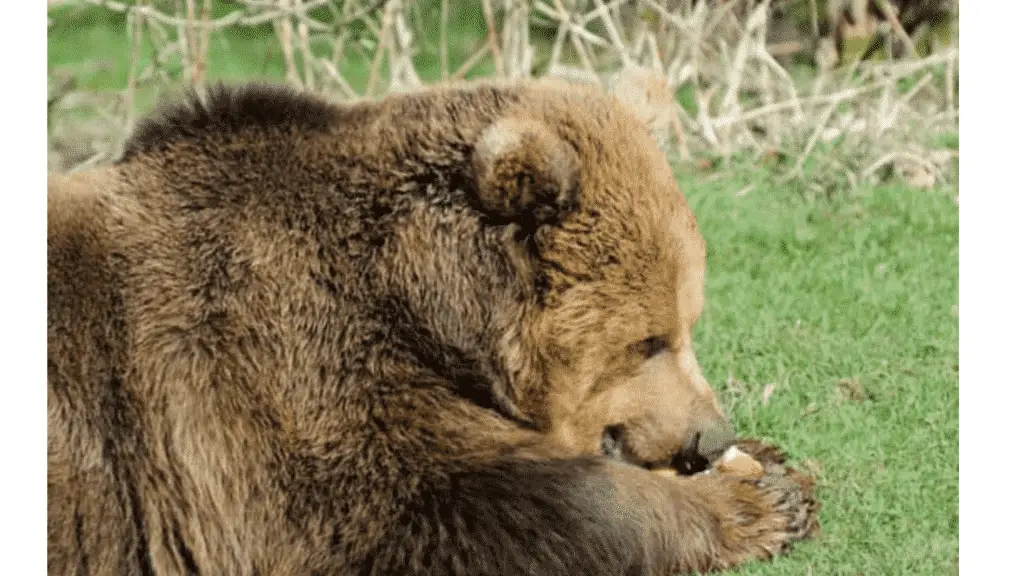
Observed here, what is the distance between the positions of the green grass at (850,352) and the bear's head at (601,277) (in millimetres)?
573

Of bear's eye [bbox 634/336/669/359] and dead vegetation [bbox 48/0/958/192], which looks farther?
dead vegetation [bbox 48/0/958/192]

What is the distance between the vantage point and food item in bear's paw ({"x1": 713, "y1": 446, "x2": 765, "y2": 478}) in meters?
4.87

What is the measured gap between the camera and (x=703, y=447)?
15.2 feet

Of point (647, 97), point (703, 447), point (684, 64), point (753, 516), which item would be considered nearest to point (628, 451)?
point (703, 447)

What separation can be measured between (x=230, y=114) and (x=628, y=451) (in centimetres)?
156

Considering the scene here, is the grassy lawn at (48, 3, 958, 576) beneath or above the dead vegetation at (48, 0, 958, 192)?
beneath

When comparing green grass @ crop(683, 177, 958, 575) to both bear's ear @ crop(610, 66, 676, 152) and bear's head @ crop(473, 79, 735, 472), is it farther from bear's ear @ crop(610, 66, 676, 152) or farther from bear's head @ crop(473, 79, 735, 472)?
bear's ear @ crop(610, 66, 676, 152)

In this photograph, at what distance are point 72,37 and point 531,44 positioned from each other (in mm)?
2165

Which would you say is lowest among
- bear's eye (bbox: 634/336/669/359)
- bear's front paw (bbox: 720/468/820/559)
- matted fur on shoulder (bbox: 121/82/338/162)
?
bear's front paw (bbox: 720/468/820/559)

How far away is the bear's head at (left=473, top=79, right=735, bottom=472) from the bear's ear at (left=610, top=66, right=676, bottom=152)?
25 centimetres

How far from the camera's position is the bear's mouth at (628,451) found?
4590mm

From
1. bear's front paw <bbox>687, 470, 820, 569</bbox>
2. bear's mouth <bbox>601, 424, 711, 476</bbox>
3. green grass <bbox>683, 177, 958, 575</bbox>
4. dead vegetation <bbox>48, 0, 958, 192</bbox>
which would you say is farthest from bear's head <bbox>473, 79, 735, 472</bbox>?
dead vegetation <bbox>48, 0, 958, 192</bbox>

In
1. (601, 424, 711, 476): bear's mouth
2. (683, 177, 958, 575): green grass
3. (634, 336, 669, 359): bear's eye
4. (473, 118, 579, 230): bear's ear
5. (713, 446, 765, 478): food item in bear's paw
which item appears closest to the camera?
(473, 118, 579, 230): bear's ear

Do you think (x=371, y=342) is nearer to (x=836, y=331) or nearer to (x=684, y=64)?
(x=836, y=331)
